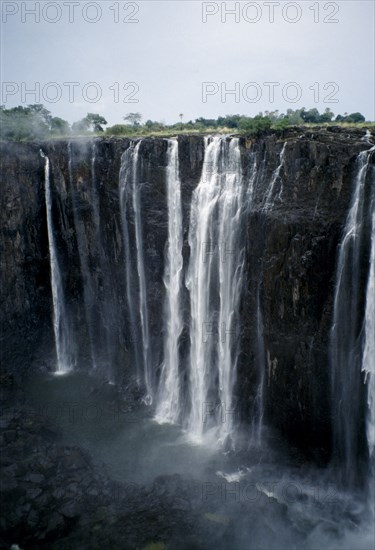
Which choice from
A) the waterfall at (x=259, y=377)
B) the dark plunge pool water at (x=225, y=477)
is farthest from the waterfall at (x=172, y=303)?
the waterfall at (x=259, y=377)

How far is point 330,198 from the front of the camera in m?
17.4

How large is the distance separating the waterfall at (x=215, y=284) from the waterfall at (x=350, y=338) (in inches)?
Answer: 177

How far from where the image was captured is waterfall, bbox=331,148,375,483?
16.4 m

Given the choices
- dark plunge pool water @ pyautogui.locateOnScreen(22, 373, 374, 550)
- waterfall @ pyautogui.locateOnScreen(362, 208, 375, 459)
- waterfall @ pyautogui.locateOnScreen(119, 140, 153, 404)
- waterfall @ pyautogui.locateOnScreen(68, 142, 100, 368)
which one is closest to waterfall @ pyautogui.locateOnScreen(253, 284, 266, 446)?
dark plunge pool water @ pyautogui.locateOnScreen(22, 373, 374, 550)

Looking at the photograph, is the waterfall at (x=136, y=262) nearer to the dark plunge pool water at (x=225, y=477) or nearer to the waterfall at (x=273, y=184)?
the dark plunge pool water at (x=225, y=477)

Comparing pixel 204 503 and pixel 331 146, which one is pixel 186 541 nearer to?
pixel 204 503

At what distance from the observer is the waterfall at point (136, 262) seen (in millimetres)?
23328

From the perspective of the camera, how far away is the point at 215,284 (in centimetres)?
2105

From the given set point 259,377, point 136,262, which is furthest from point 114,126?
point 259,377

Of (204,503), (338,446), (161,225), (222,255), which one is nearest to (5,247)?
(161,225)

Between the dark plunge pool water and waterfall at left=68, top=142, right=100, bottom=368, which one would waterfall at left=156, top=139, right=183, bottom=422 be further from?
waterfall at left=68, top=142, right=100, bottom=368

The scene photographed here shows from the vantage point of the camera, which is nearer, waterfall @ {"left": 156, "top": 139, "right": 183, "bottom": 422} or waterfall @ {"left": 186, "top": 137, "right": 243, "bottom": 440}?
waterfall @ {"left": 186, "top": 137, "right": 243, "bottom": 440}

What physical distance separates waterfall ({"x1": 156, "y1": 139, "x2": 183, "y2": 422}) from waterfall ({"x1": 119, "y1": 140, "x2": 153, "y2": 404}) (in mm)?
1106

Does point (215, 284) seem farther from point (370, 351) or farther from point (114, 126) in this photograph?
point (114, 126)
